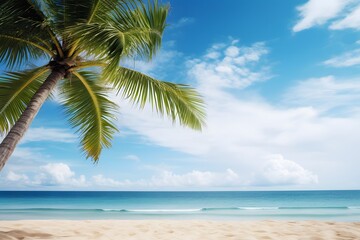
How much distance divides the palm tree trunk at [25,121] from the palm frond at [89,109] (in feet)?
3.29

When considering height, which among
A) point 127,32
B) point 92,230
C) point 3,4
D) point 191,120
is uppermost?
point 3,4

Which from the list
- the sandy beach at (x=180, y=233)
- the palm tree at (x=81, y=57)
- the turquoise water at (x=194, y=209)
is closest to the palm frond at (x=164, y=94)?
the palm tree at (x=81, y=57)

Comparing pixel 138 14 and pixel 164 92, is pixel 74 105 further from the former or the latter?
pixel 138 14

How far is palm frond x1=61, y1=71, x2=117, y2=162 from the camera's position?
5.92m

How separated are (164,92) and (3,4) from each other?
2.73 metres

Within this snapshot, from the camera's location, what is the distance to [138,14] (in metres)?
4.62

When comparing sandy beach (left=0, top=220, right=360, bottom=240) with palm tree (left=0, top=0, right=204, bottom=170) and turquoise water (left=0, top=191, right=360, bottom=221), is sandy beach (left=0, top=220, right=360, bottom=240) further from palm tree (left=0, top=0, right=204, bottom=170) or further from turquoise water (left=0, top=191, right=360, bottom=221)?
turquoise water (left=0, top=191, right=360, bottom=221)

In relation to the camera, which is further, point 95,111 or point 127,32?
point 95,111

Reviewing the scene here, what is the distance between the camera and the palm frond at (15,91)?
17.7ft

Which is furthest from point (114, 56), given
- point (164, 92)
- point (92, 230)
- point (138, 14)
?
point (92, 230)

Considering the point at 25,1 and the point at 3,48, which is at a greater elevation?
the point at 25,1

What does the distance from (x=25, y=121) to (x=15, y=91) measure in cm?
172

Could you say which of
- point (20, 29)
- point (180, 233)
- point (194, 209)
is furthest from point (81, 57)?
point (194, 209)

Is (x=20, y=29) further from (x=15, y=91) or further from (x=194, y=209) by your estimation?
(x=194, y=209)
